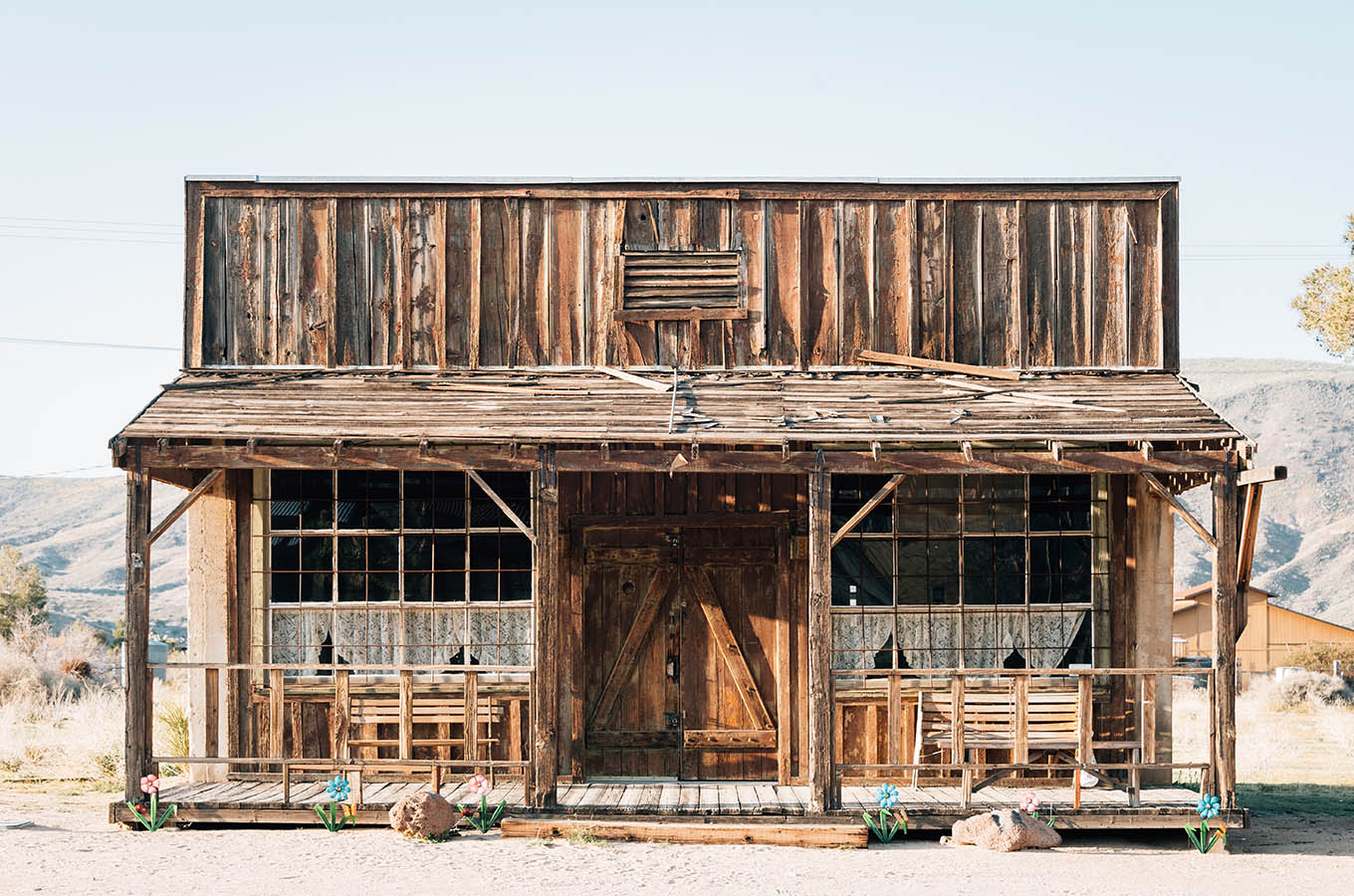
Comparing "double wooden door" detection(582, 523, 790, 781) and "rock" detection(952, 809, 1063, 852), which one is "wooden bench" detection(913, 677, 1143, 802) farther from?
"double wooden door" detection(582, 523, 790, 781)

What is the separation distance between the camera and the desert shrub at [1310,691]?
27000 mm

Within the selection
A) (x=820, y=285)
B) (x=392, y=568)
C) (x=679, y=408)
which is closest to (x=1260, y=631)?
(x=820, y=285)

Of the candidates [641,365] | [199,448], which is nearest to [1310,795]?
[641,365]

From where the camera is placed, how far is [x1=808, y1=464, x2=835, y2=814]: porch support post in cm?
1137

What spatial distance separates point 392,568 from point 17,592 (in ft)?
96.1

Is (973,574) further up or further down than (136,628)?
further up

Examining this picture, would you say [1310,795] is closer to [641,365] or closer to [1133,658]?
[1133,658]

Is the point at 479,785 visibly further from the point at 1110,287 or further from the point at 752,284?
the point at 1110,287

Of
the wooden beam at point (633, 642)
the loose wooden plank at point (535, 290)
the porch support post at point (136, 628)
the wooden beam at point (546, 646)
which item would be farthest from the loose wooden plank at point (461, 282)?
the porch support post at point (136, 628)

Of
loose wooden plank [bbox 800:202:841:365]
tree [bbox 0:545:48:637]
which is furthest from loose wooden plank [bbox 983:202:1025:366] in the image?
tree [bbox 0:545:48:637]

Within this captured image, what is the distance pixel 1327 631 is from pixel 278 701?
36438 millimetres

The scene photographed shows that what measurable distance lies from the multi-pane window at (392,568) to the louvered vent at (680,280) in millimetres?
2059

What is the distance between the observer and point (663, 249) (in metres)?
13.7

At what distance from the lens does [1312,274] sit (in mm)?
23281
